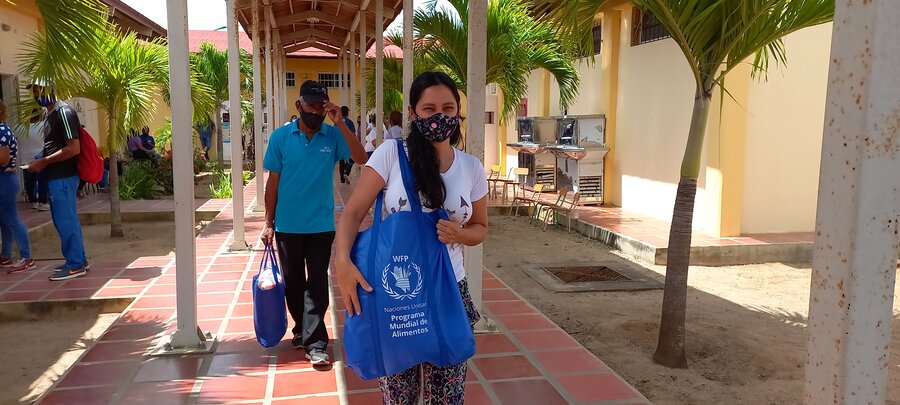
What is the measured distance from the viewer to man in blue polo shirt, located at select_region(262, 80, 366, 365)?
3584 millimetres

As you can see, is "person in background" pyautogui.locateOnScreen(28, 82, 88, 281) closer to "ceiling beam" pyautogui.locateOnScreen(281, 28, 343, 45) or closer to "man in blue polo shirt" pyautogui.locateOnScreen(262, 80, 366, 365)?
"man in blue polo shirt" pyautogui.locateOnScreen(262, 80, 366, 365)

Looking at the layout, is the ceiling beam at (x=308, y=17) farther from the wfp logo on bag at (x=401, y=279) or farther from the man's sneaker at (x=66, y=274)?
the wfp logo on bag at (x=401, y=279)

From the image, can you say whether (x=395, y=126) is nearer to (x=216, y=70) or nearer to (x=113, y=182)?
(x=113, y=182)

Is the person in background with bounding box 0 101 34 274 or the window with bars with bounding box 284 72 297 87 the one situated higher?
the window with bars with bounding box 284 72 297 87

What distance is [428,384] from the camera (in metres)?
2.23

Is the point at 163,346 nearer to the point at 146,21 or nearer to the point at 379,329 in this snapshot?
the point at 379,329

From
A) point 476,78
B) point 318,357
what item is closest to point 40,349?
point 318,357

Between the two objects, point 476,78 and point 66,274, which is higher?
point 476,78

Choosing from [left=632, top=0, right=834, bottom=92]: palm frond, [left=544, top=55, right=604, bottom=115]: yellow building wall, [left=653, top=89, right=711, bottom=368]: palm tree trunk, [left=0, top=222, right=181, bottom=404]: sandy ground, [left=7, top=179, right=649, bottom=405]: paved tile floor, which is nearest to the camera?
[left=7, top=179, right=649, bottom=405]: paved tile floor

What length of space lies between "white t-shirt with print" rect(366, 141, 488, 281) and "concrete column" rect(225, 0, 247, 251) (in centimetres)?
487

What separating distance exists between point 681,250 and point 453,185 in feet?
8.96

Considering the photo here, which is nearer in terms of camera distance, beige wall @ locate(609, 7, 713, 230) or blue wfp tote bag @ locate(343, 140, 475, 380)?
blue wfp tote bag @ locate(343, 140, 475, 380)

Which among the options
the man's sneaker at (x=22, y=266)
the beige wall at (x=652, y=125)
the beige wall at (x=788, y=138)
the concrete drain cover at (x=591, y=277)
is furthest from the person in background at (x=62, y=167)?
the beige wall at (x=788, y=138)

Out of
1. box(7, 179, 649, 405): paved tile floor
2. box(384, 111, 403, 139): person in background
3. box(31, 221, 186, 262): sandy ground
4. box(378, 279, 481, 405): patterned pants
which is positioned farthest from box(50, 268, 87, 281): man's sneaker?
box(384, 111, 403, 139): person in background
